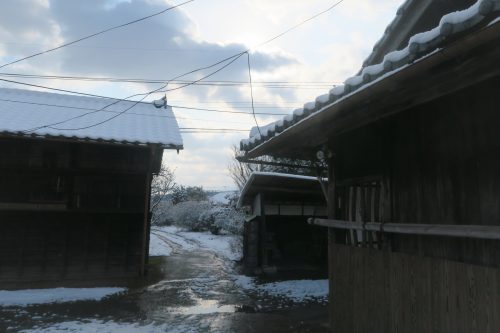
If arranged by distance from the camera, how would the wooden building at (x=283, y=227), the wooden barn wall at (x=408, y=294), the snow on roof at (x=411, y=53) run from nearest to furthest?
the snow on roof at (x=411, y=53) < the wooden barn wall at (x=408, y=294) < the wooden building at (x=283, y=227)

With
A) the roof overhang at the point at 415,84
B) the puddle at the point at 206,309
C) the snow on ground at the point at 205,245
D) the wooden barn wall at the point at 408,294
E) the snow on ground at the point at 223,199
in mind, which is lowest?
the puddle at the point at 206,309

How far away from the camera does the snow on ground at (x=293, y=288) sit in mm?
9492

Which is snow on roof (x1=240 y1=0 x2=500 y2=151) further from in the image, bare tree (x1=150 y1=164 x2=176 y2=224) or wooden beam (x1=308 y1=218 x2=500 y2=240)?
bare tree (x1=150 y1=164 x2=176 y2=224)

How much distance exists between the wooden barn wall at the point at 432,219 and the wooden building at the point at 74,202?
675 cm

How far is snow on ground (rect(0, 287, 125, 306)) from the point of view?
29.2ft

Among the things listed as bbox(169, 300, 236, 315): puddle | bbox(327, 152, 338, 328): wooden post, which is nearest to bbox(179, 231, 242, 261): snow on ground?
bbox(169, 300, 236, 315): puddle

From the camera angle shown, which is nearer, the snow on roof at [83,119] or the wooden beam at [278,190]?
the snow on roof at [83,119]

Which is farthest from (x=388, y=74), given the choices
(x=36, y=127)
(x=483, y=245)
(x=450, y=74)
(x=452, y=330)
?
(x=36, y=127)

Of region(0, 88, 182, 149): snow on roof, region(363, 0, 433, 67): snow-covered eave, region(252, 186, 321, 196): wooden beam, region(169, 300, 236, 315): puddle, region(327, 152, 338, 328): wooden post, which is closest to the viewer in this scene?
region(363, 0, 433, 67): snow-covered eave

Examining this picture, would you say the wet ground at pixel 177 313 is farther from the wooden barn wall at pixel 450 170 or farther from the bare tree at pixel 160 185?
the bare tree at pixel 160 185

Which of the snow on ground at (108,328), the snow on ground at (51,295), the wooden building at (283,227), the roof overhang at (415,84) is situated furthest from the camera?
the wooden building at (283,227)

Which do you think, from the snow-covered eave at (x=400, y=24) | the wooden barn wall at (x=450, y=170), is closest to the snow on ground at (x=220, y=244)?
the snow-covered eave at (x=400, y=24)

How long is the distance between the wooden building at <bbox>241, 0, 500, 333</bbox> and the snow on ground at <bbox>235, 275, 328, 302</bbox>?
4405mm

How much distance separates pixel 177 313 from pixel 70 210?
486 cm
